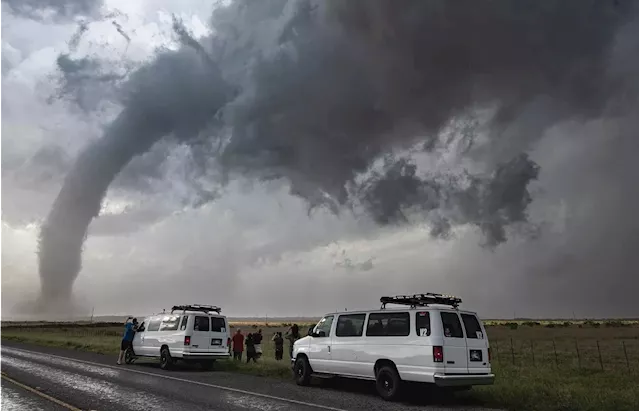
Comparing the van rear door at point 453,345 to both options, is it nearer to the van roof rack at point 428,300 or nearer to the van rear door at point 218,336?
the van roof rack at point 428,300

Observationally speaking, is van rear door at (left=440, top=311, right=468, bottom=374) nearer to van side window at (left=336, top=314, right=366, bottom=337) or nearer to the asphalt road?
the asphalt road

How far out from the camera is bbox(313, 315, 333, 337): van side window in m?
14.9

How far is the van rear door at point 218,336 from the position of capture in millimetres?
20188

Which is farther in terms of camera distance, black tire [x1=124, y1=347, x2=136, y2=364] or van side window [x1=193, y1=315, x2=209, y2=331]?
black tire [x1=124, y1=347, x2=136, y2=364]

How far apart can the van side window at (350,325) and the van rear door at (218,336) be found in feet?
25.9

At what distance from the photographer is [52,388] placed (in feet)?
44.0

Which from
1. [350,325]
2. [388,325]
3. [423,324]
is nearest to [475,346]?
[423,324]

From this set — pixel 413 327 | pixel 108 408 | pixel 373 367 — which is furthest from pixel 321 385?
pixel 108 408

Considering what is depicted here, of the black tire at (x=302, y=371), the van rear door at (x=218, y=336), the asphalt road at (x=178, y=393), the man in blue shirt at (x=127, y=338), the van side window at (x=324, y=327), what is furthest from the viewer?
the man in blue shirt at (x=127, y=338)

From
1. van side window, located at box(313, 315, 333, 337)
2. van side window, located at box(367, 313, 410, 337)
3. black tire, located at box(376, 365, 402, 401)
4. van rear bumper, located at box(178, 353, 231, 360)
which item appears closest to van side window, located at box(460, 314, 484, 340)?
van side window, located at box(367, 313, 410, 337)

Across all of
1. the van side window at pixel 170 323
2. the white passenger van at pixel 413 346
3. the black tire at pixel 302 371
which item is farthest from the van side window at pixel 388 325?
the van side window at pixel 170 323

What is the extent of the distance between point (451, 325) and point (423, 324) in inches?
28.1

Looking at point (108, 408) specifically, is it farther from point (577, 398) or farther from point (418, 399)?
point (577, 398)

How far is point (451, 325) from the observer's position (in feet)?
39.2
